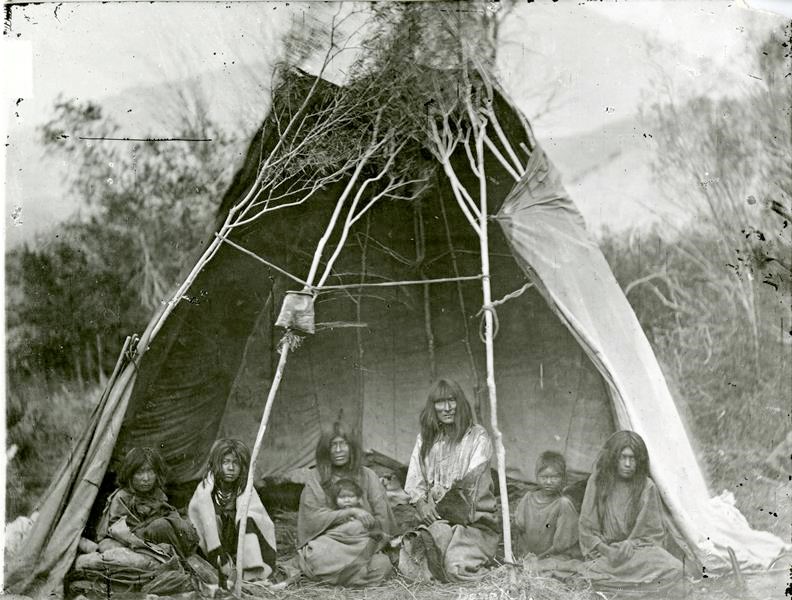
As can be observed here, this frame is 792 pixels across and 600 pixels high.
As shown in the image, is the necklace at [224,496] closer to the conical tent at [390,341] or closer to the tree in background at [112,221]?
the conical tent at [390,341]

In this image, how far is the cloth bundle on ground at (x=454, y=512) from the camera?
6.57m

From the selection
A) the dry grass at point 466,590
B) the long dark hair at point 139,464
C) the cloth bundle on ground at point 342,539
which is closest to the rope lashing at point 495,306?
the cloth bundle on ground at point 342,539

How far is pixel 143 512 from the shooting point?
6.52 m

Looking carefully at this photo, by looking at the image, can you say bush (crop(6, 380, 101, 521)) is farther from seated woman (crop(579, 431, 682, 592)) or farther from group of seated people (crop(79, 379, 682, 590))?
seated woman (crop(579, 431, 682, 592))

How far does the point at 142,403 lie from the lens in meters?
6.69

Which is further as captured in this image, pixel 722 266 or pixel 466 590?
pixel 722 266

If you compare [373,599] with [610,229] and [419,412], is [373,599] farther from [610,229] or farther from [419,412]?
[610,229]

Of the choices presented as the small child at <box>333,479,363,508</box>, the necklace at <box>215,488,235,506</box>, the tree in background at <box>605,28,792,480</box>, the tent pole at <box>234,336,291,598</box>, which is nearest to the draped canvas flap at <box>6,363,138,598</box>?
the necklace at <box>215,488,235,506</box>

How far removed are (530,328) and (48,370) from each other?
329cm

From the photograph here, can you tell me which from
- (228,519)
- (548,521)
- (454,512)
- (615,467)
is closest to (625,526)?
(615,467)

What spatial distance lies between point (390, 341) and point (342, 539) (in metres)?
1.42

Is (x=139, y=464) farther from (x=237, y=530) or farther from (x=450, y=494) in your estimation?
(x=450, y=494)

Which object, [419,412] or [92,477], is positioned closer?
[92,477]

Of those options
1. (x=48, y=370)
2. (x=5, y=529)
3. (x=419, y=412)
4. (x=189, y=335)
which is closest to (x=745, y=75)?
(x=419, y=412)
